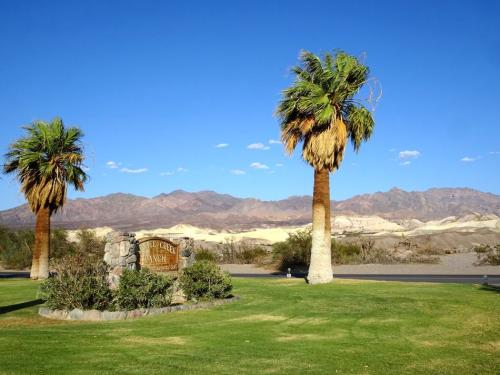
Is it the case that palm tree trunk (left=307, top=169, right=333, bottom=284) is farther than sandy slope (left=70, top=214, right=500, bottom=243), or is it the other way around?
sandy slope (left=70, top=214, right=500, bottom=243)

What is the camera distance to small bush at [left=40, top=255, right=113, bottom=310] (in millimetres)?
15000

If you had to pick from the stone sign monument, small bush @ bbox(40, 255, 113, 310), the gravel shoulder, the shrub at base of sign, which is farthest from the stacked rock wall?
the gravel shoulder

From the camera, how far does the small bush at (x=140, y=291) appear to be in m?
15.1

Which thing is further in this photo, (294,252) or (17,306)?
(294,252)

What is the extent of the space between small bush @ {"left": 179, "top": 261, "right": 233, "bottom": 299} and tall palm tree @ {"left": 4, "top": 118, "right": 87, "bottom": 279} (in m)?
13.0

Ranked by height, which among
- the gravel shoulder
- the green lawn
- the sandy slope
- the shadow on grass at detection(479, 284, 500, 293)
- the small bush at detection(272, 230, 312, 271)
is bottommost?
the green lawn

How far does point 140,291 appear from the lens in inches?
597

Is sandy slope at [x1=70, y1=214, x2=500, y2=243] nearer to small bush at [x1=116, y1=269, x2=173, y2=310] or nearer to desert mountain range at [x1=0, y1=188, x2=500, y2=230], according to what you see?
desert mountain range at [x1=0, y1=188, x2=500, y2=230]

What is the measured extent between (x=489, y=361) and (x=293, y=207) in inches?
6912

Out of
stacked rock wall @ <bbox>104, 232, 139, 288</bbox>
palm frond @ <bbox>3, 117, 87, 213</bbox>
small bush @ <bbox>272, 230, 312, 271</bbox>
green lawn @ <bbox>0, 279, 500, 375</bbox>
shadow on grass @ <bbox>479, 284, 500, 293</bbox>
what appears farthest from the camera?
small bush @ <bbox>272, 230, 312, 271</bbox>

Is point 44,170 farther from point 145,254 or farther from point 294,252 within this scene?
point 294,252

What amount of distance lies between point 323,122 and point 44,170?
1460 centimetres

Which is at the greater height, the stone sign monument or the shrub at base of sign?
the stone sign monument

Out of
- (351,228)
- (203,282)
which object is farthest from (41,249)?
(351,228)
